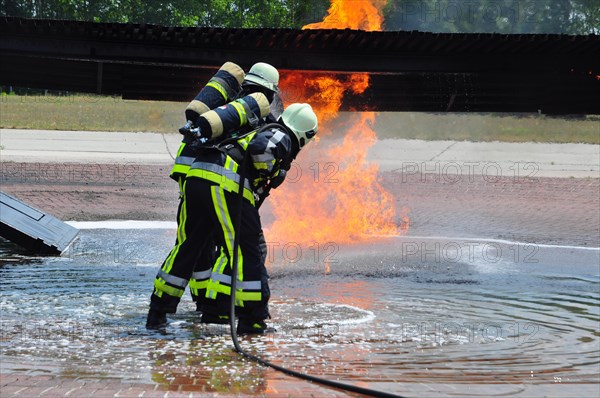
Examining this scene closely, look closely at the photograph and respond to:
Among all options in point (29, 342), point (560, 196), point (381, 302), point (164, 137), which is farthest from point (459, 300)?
point (164, 137)

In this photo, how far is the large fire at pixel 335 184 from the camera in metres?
11.4

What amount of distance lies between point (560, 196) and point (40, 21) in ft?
49.3

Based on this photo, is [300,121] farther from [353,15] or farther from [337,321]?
[353,15]

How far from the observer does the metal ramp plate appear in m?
11.3

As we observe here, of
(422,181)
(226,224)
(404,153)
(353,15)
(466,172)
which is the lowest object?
(226,224)

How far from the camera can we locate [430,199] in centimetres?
2075

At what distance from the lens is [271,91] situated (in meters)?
7.82

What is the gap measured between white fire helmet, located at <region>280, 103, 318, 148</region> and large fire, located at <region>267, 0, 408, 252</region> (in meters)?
2.97

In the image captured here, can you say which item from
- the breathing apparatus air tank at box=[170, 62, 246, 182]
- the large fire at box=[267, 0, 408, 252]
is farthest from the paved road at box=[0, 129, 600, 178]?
the breathing apparatus air tank at box=[170, 62, 246, 182]

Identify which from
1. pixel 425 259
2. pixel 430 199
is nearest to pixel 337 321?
pixel 425 259

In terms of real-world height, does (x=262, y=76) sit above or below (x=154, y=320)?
above

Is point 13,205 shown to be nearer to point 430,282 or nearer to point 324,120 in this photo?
point 324,120

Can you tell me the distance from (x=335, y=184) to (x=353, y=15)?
19.6 feet

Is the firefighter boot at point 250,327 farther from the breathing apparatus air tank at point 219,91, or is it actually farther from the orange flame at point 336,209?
the orange flame at point 336,209
